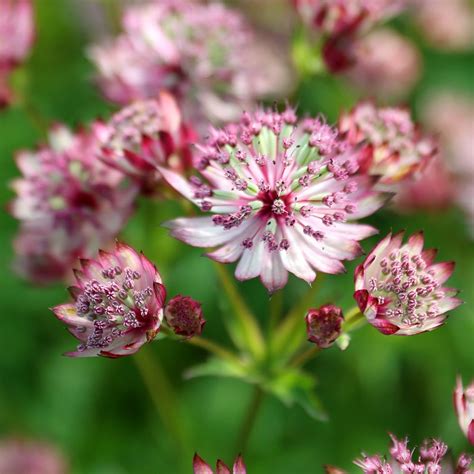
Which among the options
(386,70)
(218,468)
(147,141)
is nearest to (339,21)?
(147,141)

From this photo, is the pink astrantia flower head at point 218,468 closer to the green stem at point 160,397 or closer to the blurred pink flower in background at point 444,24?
the green stem at point 160,397

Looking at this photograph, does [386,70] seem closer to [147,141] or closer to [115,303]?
[147,141]

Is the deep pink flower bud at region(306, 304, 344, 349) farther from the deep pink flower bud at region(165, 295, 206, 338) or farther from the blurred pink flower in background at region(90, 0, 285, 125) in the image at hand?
the blurred pink flower in background at region(90, 0, 285, 125)

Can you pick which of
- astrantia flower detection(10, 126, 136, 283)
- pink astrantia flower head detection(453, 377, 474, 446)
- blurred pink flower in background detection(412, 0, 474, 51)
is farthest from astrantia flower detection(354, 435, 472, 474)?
blurred pink flower in background detection(412, 0, 474, 51)

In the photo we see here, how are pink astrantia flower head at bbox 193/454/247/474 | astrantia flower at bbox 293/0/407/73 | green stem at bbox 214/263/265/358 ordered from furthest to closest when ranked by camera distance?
astrantia flower at bbox 293/0/407/73, green stem at bbox 214/263/265/358, pink astrantia flower head at bbox 193/454/247/474

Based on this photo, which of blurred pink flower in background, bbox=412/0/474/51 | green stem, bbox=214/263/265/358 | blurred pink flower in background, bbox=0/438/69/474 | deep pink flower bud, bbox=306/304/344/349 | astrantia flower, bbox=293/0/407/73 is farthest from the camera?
blurred pink flower in background, bbox=412/0/474/51

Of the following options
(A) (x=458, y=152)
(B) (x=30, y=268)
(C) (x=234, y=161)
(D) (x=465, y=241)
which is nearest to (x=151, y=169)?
(C) (x=234, y=161)
